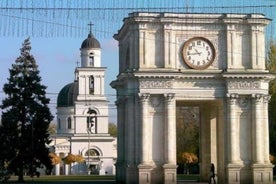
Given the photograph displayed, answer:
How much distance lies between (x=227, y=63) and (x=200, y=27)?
2.93 metres

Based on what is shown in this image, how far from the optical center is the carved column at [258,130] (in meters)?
45.0

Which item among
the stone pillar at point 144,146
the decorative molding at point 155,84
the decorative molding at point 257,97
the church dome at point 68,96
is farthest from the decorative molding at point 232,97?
the church dome at point 68,96

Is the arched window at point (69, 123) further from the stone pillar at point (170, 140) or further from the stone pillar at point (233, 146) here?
the stone pillar at point (233, 146)

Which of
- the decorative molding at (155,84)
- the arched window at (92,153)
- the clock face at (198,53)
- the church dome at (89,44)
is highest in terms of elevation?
the church dome at (89,44)

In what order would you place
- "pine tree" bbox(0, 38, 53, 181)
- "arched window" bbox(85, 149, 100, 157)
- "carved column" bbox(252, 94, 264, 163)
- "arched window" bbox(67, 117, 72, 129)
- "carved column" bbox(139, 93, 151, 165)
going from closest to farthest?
"carved column" bbox(139, 93, 151, 165)
"carved column" bbox(252, 94, 264, 163)
"pine tree" bbox(0, 38, 53, 181)
"arched window" bbox(85, 149, 100, 157)
"arched window" bbox(67, 117, 72, 129)

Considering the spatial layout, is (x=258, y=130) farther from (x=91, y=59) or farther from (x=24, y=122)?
(x=91, y=59)

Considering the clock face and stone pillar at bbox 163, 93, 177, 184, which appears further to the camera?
the clock face

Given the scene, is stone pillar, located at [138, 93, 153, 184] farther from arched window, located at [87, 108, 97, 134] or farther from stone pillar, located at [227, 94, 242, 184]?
arched window, located at [87, 108, 97, 134]

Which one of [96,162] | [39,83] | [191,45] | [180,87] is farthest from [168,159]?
[96,162]

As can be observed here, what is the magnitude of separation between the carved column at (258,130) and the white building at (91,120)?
192 feet

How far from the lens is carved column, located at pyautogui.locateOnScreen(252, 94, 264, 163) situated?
4503 cm

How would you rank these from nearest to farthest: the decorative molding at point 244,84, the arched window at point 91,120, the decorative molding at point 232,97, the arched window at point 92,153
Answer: the decorative molding at point 232,97 < the decorative molding at point 244,84 < the arched window at point 91,120 < the arched window at point 92,153

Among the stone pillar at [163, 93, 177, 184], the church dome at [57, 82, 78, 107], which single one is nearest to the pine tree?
the stone pillar at [163, 93, 177, 184]

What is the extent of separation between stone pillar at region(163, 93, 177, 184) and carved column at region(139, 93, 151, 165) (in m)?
1.20
